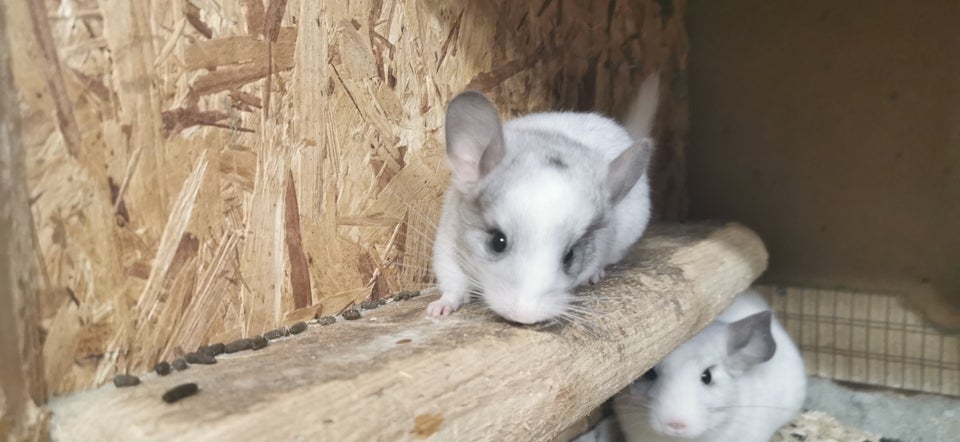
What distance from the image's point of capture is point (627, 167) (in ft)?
7.38

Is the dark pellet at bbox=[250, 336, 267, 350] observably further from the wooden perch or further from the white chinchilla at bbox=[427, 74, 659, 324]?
the white chinchilla at bbox=[427, 74, 659, 324]

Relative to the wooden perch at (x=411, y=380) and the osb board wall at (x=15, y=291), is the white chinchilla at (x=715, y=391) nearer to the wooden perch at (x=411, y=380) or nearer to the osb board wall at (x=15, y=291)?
the wooden perch at (x=411, y=380)

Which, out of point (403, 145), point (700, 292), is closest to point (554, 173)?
point (403, 145)

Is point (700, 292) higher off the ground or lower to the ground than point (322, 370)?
lower

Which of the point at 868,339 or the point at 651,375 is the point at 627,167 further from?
the point at 868,339

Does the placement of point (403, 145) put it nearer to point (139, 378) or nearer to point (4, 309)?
point (139, 378)

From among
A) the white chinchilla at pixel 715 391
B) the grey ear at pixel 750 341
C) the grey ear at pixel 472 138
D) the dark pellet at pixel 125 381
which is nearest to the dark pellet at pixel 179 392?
the dark pellet at pixel 125 381

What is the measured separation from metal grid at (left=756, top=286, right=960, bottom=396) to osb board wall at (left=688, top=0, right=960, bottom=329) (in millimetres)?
68

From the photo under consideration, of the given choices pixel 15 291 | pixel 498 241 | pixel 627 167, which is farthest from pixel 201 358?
pixel 627 167

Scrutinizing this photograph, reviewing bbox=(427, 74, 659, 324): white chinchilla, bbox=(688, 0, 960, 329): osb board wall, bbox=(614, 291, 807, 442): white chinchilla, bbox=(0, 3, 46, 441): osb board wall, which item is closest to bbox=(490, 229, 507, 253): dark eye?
bbox=(427, 74, 659, 324): white chinchilla

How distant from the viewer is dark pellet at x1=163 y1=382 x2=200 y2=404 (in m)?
1.41

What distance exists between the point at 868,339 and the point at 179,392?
3.28 m

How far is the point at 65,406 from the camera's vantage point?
149 centimetres

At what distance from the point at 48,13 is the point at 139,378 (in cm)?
70
